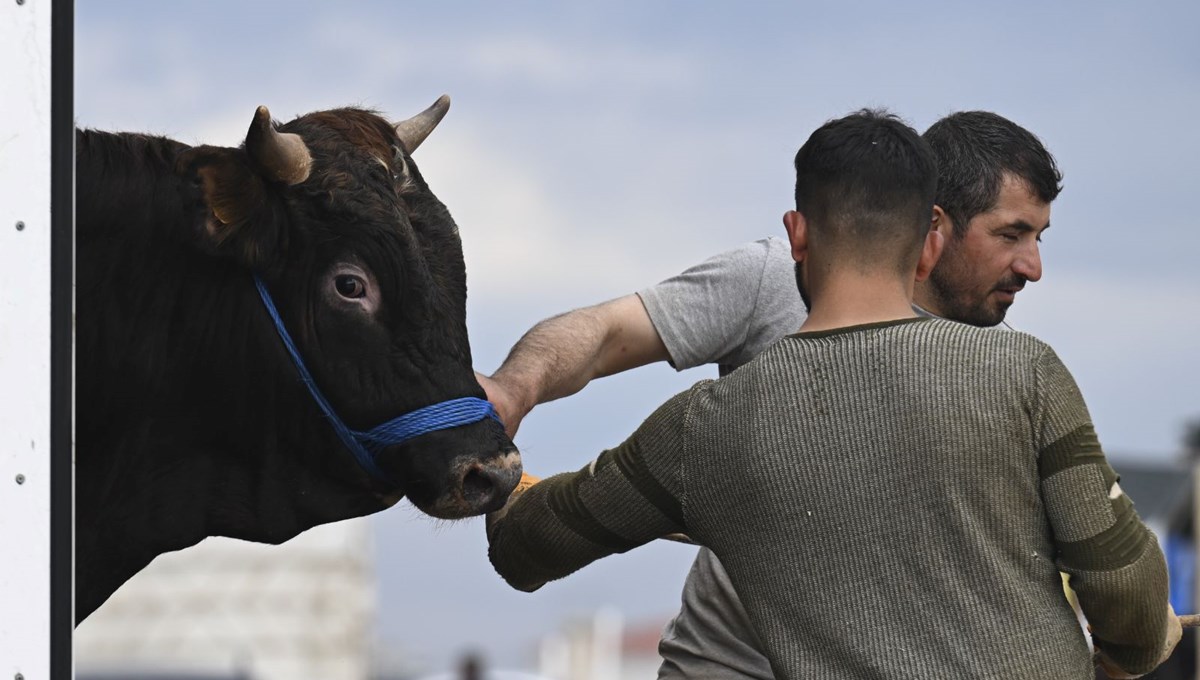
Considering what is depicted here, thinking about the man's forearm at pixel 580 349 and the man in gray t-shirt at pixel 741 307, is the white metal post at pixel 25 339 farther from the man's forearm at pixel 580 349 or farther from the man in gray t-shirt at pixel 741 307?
the man's forearm at pixel 580 349

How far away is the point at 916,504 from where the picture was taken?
9.81ft

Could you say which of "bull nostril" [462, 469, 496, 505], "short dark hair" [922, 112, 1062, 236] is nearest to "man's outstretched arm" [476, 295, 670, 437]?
"bull nostril" [462, 469, 496, 505]

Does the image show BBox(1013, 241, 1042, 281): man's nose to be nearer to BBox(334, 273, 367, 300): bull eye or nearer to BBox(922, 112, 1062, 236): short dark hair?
BBox(922, 112, 1062, 236): short dark hair

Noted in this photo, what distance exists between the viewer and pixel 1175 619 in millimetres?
3250

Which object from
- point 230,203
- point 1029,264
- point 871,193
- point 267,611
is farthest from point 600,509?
point 267,611

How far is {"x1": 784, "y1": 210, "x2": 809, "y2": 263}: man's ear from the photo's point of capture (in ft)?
10.8

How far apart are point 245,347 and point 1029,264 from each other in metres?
1.82

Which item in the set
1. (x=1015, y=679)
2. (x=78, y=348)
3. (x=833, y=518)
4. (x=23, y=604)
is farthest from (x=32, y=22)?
(x=1015, y=679)

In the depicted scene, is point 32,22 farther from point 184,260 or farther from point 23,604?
point 184,260

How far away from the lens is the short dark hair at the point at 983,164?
4.19 metres

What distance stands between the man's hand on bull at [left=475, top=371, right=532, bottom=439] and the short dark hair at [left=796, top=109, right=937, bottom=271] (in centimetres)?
120

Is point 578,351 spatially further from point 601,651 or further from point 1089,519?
point 601,651

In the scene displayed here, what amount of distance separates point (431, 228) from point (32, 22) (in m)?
1.52

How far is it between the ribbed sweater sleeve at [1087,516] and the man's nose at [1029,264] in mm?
1175
